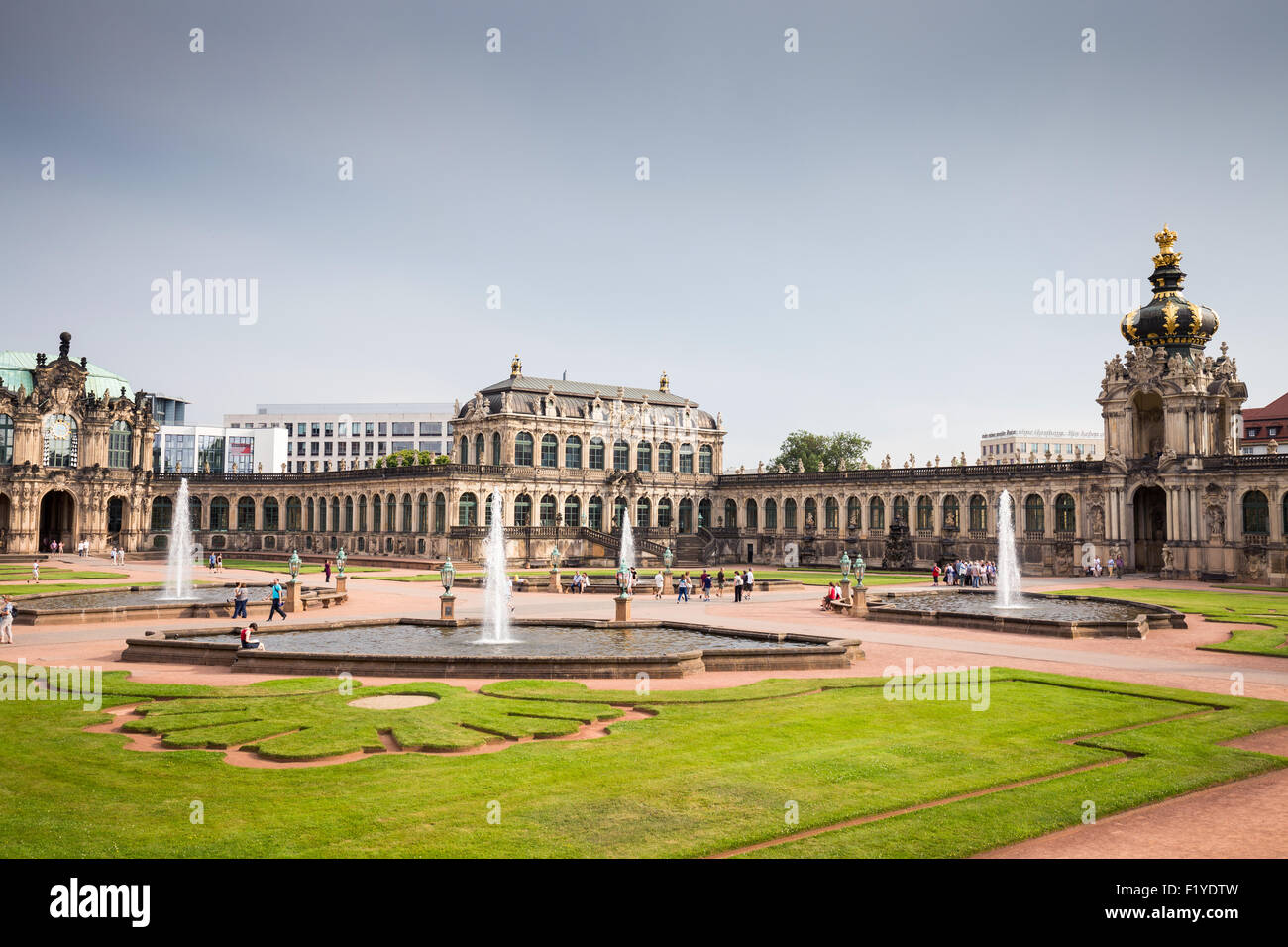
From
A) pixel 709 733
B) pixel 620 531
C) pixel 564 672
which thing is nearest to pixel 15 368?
pixel 620 531

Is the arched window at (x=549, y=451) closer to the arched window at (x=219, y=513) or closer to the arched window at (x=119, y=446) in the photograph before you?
the arched window at (x=219, y=513)

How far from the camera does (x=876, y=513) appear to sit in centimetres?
9450

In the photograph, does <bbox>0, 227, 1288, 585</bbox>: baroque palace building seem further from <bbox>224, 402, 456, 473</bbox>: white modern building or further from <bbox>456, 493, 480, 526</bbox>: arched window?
<bbox>224, 402, 456, 473</bbox>: white modern building

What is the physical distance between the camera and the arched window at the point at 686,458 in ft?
367

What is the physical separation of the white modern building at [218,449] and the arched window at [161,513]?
4405 centimetres

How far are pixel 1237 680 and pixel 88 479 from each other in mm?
100229

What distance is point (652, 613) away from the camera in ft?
141

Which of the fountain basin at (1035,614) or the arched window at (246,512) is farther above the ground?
the arched window at (246,512)

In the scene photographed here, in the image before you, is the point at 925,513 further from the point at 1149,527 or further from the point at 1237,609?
the point at 1237,609

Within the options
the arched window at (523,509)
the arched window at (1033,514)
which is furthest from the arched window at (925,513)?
the arched window at (523,509)

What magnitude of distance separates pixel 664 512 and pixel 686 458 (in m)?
7.08

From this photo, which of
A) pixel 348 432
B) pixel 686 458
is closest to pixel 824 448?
pixel 686 458

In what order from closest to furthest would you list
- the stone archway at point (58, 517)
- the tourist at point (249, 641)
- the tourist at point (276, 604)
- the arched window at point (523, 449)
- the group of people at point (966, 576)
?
the tourist at point (249, 641) → the tourist at point (276, 604) → the group of people at point (966, 576) → the stone archway at point (58, 517) → the arched window at point (523, 449)

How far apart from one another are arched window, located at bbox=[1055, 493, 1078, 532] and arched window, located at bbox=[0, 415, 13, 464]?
94.6 meters
